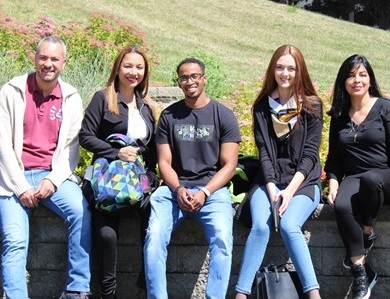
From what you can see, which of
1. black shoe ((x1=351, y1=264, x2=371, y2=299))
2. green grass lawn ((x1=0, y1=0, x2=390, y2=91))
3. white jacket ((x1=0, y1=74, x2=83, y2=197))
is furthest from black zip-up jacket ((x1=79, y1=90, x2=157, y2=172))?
green grass lawn ((x1=0, y1=0, x2=390, y2=91))

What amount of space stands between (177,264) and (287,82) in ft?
5.18

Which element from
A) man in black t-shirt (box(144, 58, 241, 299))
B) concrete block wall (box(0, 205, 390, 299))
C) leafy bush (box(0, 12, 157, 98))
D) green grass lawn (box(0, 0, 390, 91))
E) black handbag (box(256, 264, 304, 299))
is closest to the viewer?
black handbag (box(256, 264, 304, 299))

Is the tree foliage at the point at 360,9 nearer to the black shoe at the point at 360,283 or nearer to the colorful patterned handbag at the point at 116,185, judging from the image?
the black shoe at the point at 360,283

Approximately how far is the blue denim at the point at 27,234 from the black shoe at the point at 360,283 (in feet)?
6.07

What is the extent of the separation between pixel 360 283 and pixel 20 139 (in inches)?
101

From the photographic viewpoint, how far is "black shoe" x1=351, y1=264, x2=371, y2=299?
5184 millimetres

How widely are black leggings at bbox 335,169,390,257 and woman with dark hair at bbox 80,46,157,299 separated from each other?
1382 millimetres

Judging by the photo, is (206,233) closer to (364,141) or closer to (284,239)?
(284,239)

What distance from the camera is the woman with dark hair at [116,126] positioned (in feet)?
17.8

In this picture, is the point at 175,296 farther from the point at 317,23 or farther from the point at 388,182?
the point at 317,23

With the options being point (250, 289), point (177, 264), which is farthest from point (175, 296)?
point (250, 289)

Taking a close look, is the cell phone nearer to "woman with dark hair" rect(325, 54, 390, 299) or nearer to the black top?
"woman with dark hair" rect(325, 54, 390, 299)

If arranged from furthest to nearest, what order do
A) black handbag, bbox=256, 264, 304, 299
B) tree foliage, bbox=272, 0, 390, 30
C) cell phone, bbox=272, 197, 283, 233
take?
tree foliage, bbox=272, 0, 390, 30
cell phone, bbox=272, 197, 283, 233
black handbag, bbox=256, 264, 304, 299

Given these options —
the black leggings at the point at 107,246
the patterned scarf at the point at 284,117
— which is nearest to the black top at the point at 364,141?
the patterned scarf at the point at 284,117
